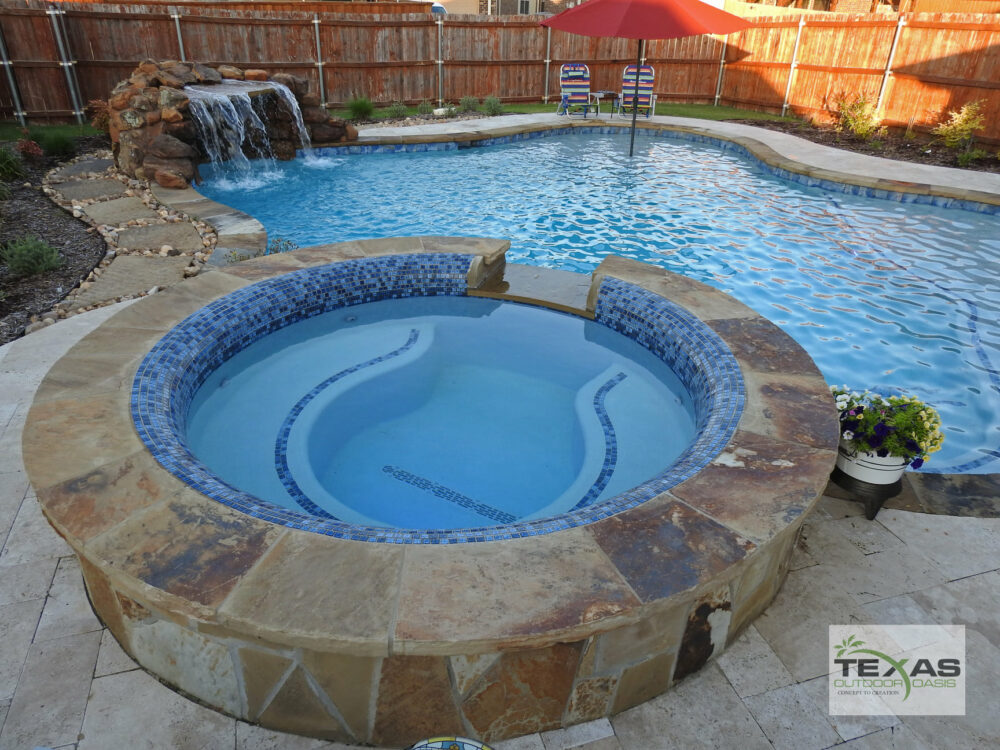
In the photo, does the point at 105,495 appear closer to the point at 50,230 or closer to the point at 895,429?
the point at 895,429

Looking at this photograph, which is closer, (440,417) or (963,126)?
(440,417)

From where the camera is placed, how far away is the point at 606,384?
5207 millimetres

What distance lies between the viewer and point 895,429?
3482 mm

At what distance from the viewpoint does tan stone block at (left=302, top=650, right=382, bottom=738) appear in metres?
2.39

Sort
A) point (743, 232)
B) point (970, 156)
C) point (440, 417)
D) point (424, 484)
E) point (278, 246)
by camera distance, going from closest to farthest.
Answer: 1. point (424, 484)
2. point (440, 417)
3. point (278, 246)
4. point (743, 232)
5. point (970, 156)

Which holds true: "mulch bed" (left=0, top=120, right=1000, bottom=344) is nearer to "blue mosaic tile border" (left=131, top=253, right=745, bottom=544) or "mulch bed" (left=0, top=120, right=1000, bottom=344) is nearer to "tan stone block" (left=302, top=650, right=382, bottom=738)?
"blue mosaic tile border" (left=131, top=253, right=745, bottom=544)

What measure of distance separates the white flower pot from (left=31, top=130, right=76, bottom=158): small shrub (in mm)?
13142

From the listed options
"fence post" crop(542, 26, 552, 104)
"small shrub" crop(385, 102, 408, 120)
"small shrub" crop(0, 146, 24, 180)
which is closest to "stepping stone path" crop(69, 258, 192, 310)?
"small shrub" crop(0, 146, 24, 180)

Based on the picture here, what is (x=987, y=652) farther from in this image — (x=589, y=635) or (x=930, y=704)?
(x=589, y=635)

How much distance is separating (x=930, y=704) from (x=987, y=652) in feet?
1.58

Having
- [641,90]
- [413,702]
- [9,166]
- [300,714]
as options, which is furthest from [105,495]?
[641,90]

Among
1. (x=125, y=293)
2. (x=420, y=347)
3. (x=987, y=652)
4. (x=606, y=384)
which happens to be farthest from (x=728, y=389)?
(x=125, y=293)

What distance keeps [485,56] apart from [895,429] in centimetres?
1740

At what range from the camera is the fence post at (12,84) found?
12.7 meters
